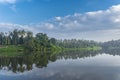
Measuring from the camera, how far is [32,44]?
118 metres

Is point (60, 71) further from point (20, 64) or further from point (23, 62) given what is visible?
point (23, 62)

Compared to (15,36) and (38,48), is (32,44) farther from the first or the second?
(15,36)

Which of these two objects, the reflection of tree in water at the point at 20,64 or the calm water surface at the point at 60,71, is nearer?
the calm water surface at the point at 60,71

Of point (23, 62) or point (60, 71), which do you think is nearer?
point (60, 71)

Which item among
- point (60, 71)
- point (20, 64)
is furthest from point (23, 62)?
point (60, 71)

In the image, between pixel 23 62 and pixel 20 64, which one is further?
pixel 23 62

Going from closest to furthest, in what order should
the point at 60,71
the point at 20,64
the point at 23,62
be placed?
the point at 60,71, the point at 20,64, the point at 23,62

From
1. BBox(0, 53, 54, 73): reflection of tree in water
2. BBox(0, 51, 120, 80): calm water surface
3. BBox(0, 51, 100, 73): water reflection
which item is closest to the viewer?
BBox(0, 51, 120, 80): calm water surface

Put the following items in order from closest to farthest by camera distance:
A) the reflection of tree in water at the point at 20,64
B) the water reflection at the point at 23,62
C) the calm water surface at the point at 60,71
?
the calm water surface at the point at 60,71, the reflection of tree in water at the point at 20,64, the water reflection at the point at 23,62

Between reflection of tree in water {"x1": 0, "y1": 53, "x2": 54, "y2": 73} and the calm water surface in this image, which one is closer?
the calm water surface

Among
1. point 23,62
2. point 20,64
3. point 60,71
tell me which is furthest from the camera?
point 23,62

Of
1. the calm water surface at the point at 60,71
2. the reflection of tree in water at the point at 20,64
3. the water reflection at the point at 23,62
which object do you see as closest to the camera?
the calm water surface at the point at 60,71

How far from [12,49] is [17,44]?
1731 centimetres

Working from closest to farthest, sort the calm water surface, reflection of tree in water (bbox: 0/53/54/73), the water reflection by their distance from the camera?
the calm water surface, reflection of tree in water (bbox: 0/53/54/73), the water reflection
